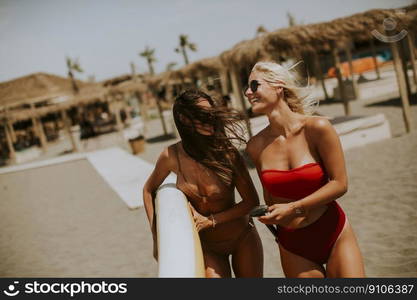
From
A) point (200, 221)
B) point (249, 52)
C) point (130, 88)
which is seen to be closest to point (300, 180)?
point (200, 221)

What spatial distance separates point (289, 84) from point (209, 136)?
450 millimetres

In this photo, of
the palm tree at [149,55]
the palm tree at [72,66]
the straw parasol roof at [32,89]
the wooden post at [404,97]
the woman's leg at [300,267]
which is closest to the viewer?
Answer: the woman's leg at [300,267]

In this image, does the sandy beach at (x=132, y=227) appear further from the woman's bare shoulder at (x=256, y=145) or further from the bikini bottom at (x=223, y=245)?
the woman's bare shoulder at (x=256, y=145)

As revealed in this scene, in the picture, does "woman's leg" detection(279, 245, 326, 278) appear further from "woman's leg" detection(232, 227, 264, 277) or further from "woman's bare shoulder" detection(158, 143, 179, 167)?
"woman's bare shoulder" detection(158, 143, 179, 167)

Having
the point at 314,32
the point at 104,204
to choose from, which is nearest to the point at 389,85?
the point at 314,32

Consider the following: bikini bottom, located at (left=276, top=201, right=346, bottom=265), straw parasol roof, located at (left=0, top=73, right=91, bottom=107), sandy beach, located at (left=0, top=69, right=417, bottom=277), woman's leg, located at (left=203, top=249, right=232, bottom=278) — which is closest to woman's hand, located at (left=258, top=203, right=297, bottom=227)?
bikini bottom, located at (left=276, top=201, right=346, bottom=265)

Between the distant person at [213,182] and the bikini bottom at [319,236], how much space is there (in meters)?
0.25

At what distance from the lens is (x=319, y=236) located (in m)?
1.67

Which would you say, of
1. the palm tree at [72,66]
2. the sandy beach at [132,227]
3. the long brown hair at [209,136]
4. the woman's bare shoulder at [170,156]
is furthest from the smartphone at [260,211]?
the palm tree at [72,66]

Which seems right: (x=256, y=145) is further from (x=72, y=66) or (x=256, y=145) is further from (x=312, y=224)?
(x=72, y=66)

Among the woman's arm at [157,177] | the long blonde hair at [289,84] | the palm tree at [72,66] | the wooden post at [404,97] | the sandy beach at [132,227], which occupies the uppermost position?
the palm tree at [72,66]

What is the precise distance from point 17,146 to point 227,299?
27.7 meters

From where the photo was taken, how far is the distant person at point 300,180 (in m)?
1.58

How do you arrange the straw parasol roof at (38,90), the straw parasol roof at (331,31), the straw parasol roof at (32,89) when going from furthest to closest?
1. the straw parasol roof at (32,89)
2. the straw parasol roof at (38,90)
3. the straw parasol roof at (331,31)
